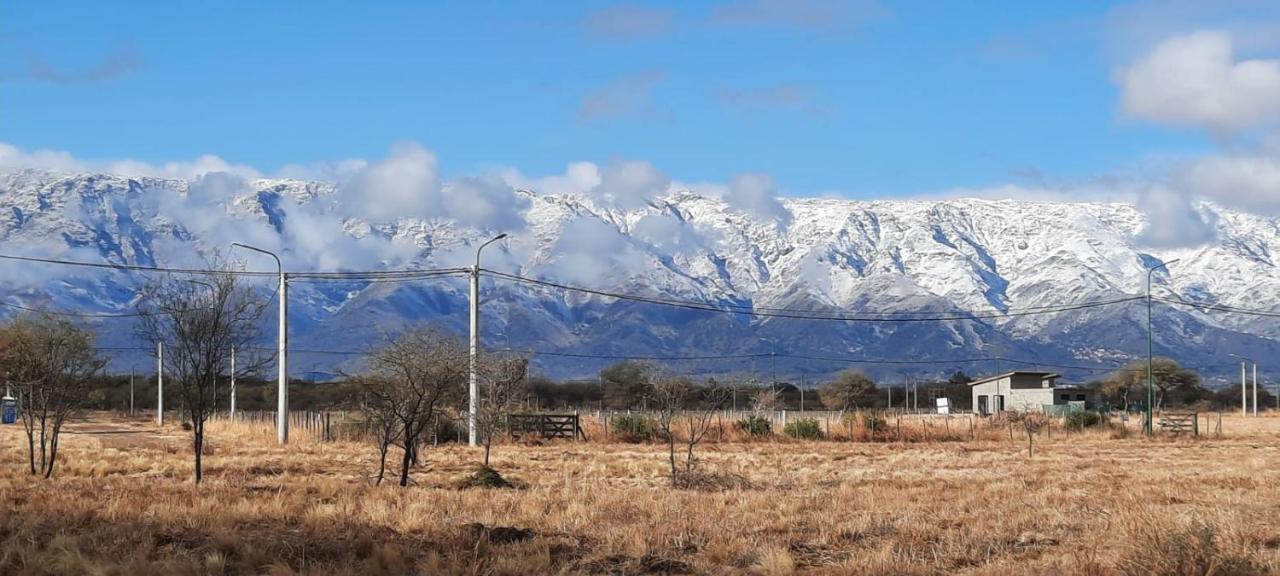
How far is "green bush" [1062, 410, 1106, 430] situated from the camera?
2574 inches

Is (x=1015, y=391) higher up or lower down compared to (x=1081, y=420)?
higher up

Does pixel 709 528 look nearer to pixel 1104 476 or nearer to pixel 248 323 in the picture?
pixel 248 323

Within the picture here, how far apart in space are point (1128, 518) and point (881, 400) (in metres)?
129

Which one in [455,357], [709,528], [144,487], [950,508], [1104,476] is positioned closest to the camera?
[709,528]

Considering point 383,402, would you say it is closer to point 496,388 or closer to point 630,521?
point 630,521

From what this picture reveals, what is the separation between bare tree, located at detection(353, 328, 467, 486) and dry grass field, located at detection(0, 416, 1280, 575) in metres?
1.27

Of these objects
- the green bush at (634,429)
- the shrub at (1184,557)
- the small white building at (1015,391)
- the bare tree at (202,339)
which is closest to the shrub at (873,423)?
the green bush at (634,429)

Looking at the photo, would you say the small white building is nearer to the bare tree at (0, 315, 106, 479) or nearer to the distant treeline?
the distant treeline

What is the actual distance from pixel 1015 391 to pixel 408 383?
95727 mm

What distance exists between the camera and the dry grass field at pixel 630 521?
1560 cm

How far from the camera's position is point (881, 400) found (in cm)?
14650

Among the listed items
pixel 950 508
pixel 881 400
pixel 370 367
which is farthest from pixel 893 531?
pixel 881 400

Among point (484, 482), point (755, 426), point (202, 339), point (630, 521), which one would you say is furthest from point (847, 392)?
point (630, 521)

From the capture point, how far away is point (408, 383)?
27.7 m
